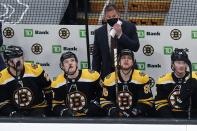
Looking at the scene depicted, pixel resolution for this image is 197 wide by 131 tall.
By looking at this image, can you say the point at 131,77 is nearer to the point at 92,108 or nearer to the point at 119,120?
the point at 92,108

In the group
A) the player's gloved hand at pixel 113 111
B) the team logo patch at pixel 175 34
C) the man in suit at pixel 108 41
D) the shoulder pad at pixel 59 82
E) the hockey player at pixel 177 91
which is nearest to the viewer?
the player's gloved hand at pixel 113 111

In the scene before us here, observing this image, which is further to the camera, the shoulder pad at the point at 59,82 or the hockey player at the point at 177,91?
the shoulder pad at the point at 59,82

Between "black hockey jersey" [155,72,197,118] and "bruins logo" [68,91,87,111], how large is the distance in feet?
A: 2.33

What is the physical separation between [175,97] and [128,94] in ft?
1.49

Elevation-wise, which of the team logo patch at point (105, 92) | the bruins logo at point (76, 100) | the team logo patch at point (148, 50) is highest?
the team logo patch at point (148, 50)

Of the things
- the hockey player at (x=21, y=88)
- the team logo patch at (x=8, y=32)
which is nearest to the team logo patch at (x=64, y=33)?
the team logo patch at (x=8, y=32)

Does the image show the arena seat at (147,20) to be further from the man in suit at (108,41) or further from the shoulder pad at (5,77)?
the shoulder pad at (5,77)

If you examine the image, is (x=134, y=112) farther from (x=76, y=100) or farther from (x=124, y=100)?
(x=76, y=100)

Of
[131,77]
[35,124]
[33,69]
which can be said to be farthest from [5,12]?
[35,124]

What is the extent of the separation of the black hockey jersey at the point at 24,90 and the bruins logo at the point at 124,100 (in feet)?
2.67

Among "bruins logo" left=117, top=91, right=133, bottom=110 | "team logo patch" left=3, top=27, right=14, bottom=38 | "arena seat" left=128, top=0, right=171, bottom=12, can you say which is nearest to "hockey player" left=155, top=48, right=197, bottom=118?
"bruins logo" left=117, top=91, right=133, bottom=110

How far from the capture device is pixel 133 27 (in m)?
8.20

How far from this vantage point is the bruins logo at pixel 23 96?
6816mm

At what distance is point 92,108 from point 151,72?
2550mm
